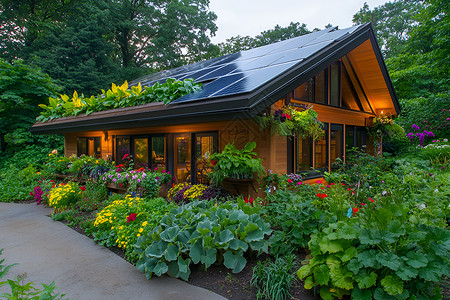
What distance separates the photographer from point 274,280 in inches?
92.5

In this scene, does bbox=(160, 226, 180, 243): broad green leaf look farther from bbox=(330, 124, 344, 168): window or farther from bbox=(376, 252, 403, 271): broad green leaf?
bbox=(330, 124, 344, 168): window

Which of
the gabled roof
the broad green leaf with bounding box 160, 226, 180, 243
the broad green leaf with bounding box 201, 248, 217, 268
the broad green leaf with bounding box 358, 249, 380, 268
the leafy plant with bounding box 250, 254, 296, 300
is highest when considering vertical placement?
the gabled roof

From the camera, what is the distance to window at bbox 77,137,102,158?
30.0ft

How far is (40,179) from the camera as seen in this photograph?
7.91 m

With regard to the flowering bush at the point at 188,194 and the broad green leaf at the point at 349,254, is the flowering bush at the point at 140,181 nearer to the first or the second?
the flowering bush at the point at 188,194

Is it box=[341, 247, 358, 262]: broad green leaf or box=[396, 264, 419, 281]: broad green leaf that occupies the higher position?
box=[341, 247, 358, 262]: broad green leaf

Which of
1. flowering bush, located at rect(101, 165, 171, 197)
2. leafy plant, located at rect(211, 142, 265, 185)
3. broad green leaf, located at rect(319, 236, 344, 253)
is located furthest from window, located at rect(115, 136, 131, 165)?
broad green leaf, located at rect(319, 236, 344, 253)

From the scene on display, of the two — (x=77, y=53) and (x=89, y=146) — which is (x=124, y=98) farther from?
(x=77, y=53)

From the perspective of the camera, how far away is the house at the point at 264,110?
4293mm

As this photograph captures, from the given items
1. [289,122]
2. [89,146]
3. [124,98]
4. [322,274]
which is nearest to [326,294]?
[322,274]

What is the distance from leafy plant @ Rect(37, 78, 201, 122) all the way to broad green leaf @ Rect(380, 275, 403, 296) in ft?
14.4

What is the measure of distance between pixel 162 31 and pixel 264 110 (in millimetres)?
17740

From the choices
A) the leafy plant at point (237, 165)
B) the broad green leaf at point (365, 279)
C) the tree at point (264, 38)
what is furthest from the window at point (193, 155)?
the tree at point (264, 38)

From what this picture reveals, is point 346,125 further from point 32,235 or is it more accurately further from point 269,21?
point 269,21
